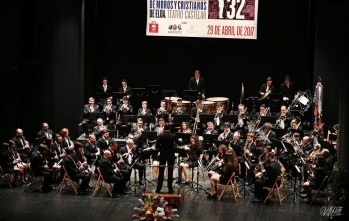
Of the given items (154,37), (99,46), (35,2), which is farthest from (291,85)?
(35,2)

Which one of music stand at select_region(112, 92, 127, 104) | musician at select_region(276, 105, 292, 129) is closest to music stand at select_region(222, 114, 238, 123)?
musician at select_region(276, 105, 292, 129)

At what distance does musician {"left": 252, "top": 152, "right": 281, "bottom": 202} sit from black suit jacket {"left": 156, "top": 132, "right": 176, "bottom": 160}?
2.47m

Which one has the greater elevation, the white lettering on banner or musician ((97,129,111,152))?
the white lettering on banner

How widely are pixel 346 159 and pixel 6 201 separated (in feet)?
29.8

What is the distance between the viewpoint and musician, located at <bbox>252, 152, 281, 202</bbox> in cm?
1950

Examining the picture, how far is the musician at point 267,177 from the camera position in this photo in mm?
19500

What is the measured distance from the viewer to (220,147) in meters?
20.2

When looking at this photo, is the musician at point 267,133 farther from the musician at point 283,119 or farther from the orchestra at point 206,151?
the musician at point 283,119

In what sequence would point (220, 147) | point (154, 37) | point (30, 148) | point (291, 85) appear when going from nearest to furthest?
point (220, 147) < point (30, 148) < point (291, 85) < point (154, 37)

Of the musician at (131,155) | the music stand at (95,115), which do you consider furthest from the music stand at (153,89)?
the musician at (131,155)

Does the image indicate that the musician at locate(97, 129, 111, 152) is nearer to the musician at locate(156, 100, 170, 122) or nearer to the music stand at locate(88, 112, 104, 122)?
the music stand at locate(88, 112, 104, 122)

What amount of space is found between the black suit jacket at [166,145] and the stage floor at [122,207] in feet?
3.30

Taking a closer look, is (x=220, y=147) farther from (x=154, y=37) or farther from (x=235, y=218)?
(x=154, y=37)

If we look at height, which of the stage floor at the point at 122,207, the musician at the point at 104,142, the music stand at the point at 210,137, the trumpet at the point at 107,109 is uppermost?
the trumpet at the point at 107,109
